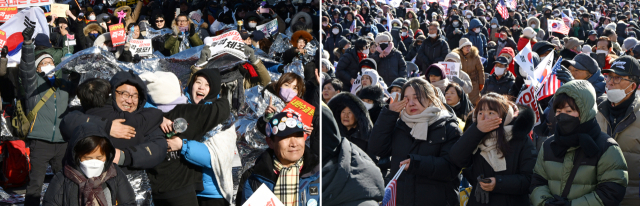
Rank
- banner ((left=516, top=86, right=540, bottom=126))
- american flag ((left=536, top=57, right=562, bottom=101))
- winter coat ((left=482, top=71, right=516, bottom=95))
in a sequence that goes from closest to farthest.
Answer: banner ((left=516, top=86, right=540, bottom=126)), american flag ((left=536, top=57, right=562, bottom=101)), winter coat ((left=482, top=71, right=516, bottom=95))

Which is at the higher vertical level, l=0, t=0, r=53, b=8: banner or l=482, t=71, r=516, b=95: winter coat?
l=0, t=0, r=53, b=8: banner

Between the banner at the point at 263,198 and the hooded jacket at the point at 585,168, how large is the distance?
5.50 ft

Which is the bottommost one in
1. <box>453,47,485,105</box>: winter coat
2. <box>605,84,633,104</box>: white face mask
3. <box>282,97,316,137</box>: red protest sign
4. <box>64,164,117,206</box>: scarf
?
<box>453,47,485,105</box>: winter coat

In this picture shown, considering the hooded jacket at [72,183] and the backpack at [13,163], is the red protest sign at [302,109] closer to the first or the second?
the hooded jacket at [72,183]

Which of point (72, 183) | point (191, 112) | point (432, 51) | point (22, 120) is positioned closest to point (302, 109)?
point (191, 112)

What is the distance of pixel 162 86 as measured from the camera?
11.1 ft

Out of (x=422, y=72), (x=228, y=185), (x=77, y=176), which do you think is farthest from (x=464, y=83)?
(x=77, y=176)

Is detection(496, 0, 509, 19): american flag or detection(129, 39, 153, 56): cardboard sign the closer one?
detection(129, 39, 153, 56): cardboard sign

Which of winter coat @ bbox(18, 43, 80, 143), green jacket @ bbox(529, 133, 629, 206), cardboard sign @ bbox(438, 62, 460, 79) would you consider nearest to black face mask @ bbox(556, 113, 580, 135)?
green jacket @ bbox(529, 133, 629, 206)

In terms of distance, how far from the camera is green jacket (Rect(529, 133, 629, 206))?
3.49 metres

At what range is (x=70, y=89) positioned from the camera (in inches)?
150

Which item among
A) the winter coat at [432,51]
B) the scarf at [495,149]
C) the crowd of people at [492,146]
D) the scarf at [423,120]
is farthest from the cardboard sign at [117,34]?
the winter coat at [432,51]

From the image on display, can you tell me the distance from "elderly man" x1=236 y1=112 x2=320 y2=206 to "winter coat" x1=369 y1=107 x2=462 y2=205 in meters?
1.19

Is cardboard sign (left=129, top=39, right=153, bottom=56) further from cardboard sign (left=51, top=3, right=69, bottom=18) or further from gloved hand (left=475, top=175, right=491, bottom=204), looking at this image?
gloved hand (left=475, top=175, right=491, bottom=204)
